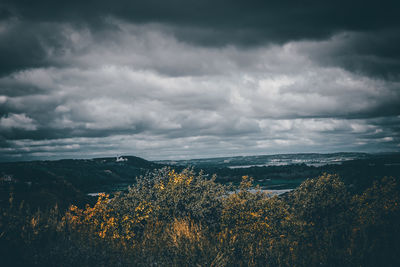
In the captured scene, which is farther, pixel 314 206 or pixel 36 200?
pixel 36 200

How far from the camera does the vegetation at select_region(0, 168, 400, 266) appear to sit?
22.1m

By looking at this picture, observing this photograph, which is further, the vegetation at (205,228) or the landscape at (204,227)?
the landscape at (204,227)

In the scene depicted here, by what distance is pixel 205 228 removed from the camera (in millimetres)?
35469

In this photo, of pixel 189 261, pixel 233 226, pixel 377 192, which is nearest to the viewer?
pixel 189 261

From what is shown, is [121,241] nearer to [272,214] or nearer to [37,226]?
[37,226]

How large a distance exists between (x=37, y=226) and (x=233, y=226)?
78.2 feet

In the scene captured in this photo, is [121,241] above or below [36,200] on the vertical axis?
above

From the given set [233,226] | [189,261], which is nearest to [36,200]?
[233,226]

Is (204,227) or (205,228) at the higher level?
(205,228)

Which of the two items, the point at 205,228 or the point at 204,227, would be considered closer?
the point at 205,228

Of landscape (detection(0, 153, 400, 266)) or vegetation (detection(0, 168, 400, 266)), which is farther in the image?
landscape (detection(0, 153, 400, 266))

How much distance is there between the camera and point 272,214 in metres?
43.5

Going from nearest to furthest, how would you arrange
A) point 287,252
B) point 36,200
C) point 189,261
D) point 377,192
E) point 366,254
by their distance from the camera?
point 189,261 → point 366,254 → point 287,252 → point 377,192 → point 36,200

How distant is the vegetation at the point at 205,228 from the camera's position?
22062 millimetres
